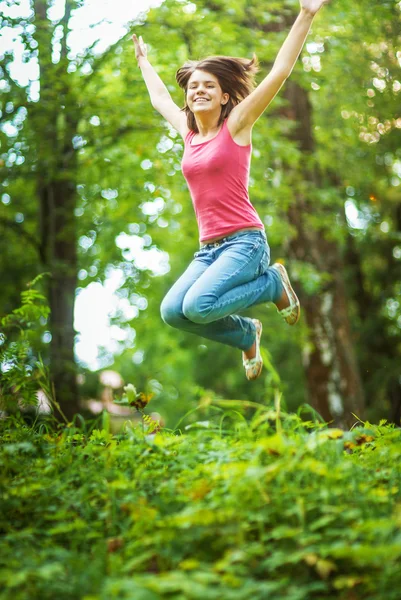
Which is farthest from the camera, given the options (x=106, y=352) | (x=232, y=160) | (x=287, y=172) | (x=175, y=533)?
(x=106, y=352)

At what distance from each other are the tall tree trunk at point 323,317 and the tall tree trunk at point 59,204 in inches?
130

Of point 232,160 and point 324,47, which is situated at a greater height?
point 324,47

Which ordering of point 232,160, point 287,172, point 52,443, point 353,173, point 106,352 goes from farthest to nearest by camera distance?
point 106,352, point 353,173, point 287,172, point 232,160, point 52,443

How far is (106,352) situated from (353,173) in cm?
892

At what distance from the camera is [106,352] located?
63.7 ft

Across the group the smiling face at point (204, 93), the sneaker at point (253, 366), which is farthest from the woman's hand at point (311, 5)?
the sneaker at point (253, 366)

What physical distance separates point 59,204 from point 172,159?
72.2 inches

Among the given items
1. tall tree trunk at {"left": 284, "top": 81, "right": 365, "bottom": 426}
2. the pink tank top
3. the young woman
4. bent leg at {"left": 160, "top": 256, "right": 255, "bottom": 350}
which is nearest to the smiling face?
the young woman

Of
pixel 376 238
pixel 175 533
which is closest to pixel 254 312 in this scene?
pixel 376 238

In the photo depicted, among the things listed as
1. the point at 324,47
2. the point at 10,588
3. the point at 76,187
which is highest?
the point at 324,47

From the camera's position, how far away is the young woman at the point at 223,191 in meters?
4.06

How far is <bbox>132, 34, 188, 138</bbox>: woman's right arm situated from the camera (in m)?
4.73

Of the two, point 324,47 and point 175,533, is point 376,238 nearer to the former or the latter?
point 324,47

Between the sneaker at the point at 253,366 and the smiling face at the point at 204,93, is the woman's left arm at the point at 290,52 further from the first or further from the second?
the sneaker at the point at 253,366
